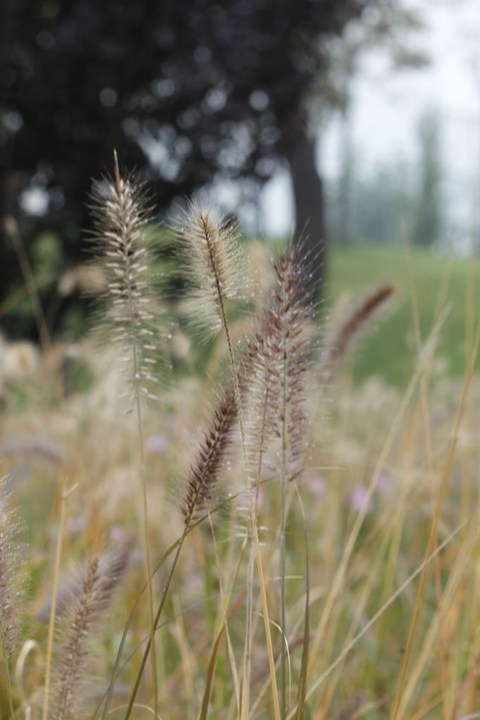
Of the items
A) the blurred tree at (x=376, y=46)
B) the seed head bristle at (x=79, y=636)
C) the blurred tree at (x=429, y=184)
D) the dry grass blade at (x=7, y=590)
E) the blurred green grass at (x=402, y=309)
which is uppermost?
the blurred tree at (x=429, y=184)

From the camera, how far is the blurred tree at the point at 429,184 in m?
32.4

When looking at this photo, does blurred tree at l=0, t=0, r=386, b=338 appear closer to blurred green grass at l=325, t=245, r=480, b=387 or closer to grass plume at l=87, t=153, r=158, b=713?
blurred green grass at l=325, t=245, r=480, b=387

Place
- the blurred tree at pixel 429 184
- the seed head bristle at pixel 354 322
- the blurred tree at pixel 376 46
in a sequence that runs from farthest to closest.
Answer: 1. the blurred tree at pixel 429 184
2. the blurred tree at pixel 376 46
3. the seed head bristle at pixel 354 322

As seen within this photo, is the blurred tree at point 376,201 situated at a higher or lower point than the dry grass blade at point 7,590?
higher

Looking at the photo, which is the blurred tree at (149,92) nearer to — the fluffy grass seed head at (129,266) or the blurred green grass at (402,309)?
the blurred green grass at (402,309)

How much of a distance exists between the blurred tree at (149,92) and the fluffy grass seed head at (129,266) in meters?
4.53

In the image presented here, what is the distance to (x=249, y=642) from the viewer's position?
60 cm

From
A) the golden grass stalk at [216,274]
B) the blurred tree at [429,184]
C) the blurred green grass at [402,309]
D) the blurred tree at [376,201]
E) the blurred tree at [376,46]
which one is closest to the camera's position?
the golden grass stalk at [216,274]

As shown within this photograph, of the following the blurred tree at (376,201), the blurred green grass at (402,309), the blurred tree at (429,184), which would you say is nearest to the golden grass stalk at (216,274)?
the blurred green grass at (402,309)

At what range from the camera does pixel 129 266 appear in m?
0.57

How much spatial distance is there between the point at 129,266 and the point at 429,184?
35434 millimetres

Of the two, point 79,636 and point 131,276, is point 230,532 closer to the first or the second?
point 79,636

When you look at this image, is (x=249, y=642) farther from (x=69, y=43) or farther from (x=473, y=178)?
(x=69, y=43)

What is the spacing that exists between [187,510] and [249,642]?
0.13 m
